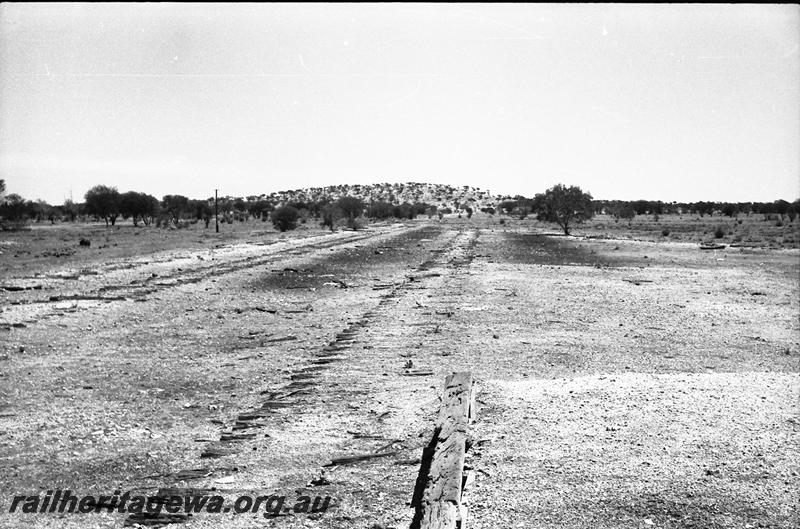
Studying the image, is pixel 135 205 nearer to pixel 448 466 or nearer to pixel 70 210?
pixel 70 210

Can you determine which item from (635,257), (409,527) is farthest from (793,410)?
(635,257)

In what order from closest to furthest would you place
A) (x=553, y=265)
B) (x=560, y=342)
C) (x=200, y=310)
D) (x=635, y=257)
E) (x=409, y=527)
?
(x=409, y=527)
(x=560, y=342)
(x=200, y=310)
(x=553, y=265)
(x=635, y=257)

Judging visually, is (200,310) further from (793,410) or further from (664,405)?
(793,410)

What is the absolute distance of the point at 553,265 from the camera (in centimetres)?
2303

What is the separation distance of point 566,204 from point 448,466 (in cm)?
4818

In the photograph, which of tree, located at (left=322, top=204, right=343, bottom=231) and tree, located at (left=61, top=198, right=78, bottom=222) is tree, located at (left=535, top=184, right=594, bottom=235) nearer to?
tree, located at (left=322, top=204, right=343, bottom=231)

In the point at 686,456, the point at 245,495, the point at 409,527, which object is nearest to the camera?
the point at 409,527

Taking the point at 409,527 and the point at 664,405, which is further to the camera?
the point at 664,405

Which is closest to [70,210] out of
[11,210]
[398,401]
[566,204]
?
[11,210]

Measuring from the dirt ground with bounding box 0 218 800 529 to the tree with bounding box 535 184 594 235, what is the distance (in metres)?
35.8

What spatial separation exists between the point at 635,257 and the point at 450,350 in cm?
2117

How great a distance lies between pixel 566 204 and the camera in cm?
5038

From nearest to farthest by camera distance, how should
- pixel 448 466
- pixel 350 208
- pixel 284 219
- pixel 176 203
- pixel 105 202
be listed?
1. pixel 448 466
2. pixel 284 219
3. pixel 350 208
4. pixel 105 202
5. pixel 176 203

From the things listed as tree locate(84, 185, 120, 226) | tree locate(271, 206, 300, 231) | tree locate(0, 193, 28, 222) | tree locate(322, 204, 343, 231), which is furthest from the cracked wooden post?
tree locate(84, 185, 120, 226)
